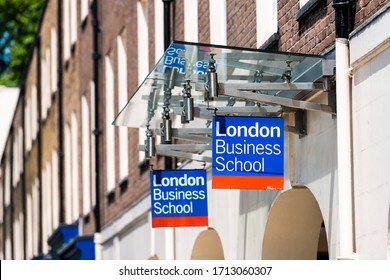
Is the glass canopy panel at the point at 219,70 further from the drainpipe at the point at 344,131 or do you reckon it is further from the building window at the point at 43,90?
the building window at the point at 43,90

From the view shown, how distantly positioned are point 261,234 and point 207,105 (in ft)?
5.27

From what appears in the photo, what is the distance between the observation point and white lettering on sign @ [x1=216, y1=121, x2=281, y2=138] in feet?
45.7

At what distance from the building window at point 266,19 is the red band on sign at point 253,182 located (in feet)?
7.16

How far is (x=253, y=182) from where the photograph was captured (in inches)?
548

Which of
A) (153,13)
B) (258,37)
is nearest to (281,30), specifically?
(258,37)

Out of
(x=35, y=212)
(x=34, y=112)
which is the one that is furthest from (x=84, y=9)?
(x=34, y=112)

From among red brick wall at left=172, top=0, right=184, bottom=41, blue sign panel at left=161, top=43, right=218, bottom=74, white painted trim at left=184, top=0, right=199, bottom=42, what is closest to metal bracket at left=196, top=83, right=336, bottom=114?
blue sign panel at left=161, top=43, right=218, bottom=74

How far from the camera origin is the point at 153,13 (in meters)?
23.5

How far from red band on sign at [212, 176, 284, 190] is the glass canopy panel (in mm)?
826

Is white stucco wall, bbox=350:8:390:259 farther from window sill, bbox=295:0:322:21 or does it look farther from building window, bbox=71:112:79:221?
building window, bbox=71:112:79:221

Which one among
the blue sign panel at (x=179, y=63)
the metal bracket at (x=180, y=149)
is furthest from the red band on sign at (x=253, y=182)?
the metal bracket at (x=180, y=149)

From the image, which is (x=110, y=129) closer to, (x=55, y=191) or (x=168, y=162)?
(x=168, y=162)

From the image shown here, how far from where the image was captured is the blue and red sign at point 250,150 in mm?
13938
